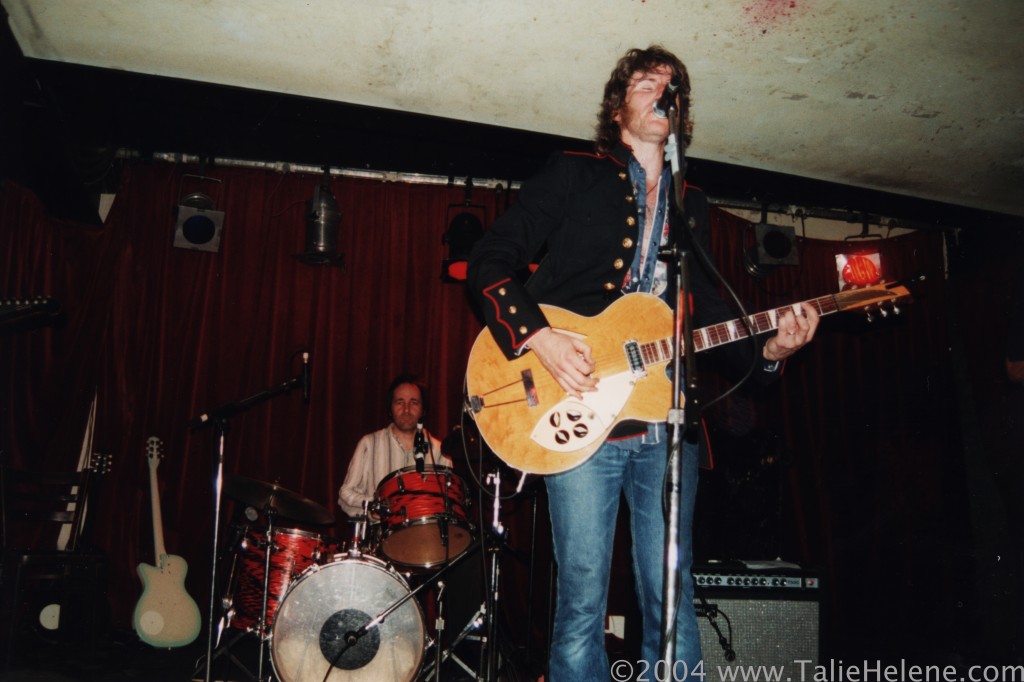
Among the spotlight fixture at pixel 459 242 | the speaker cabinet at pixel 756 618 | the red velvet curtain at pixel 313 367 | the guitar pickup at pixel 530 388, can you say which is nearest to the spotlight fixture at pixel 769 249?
the red velvet curtain at pixel 313 367

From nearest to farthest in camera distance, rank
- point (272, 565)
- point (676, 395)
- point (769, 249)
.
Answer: point (676, 395), point (272, 565), point (769, 249)

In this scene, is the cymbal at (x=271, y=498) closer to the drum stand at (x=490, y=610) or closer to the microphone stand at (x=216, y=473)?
the microphone stand at (x=216, y=473)

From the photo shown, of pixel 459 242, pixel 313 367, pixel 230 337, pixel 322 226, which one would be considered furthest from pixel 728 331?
pixel 230 337

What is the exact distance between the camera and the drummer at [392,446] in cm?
600

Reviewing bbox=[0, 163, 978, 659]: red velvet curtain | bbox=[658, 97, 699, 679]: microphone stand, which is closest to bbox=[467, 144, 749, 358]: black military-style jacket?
bbox=[658, 97, 699, 679]: microphone stand

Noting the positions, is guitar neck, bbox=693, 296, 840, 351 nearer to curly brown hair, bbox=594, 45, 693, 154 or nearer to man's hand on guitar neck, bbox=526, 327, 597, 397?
man's hand on guitar neck, bbox=526, 327, 597, 397

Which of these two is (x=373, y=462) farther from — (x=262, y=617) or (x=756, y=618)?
(x=756, y=618)

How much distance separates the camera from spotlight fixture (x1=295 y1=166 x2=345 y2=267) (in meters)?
6.19

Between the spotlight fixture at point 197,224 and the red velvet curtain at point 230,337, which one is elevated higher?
the spotlight fixture at point 197,224

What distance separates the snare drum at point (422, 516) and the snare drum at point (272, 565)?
19.7 inches

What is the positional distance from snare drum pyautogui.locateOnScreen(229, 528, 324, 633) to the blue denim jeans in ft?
9.05

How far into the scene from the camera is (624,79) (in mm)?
2854

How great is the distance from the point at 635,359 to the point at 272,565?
322cm

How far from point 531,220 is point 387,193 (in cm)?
457
